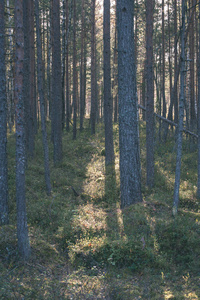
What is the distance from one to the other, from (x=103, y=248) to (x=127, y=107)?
4.54 metres

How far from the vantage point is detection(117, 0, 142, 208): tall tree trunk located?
335 inches

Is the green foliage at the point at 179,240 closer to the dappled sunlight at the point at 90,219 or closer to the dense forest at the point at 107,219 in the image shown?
the dense forest at the point at 107,219

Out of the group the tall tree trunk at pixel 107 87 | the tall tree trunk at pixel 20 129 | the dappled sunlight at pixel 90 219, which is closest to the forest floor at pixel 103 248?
the dappled sunlight at pixel 90 219

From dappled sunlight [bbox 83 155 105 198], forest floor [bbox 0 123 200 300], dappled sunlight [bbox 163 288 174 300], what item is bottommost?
dappled sunlight [bbox 163 288 174 300]

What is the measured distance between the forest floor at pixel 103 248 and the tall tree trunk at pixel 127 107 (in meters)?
0.75

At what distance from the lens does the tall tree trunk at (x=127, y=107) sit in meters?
8.52

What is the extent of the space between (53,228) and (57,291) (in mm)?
3247

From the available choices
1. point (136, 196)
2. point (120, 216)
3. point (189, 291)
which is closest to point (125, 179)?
point (136, 196)

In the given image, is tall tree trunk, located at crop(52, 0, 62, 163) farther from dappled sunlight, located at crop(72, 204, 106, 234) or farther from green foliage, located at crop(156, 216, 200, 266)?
green foliage, located at crop(156, 216, 200, 266)

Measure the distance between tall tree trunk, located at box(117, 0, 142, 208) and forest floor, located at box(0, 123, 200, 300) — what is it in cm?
75

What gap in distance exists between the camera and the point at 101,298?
465 cm

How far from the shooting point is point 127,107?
8.58 meters

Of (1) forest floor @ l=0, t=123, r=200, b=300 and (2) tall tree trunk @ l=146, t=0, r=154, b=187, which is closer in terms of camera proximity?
(1) forest floor @ l=0, t=123, r=200, b=300

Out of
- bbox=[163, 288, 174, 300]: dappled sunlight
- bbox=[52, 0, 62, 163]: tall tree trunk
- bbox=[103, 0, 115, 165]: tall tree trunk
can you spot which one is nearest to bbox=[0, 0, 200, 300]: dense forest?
bbox=[163, 288, 174, 300]: dappled sunlight
